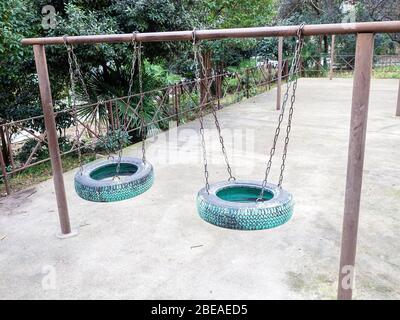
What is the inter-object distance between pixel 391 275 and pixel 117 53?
4.54m

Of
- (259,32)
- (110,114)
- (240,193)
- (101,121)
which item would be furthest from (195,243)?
(101,121)

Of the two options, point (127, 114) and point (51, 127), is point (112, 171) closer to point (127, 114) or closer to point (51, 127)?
point (51, 127)

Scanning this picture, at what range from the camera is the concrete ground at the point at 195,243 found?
245 centimetres

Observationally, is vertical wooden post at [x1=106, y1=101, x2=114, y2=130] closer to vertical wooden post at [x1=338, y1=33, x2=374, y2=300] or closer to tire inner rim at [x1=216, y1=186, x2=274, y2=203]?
tire inner rim at [x1=216, y1=186, x2=274, y2=203]

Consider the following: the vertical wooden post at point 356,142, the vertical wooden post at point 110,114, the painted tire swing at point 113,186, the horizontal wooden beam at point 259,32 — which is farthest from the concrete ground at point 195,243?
the horizontal wooden beam at point 259,32

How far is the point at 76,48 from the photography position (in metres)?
5.12

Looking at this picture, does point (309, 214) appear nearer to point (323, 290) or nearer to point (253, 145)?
point (323, 290)

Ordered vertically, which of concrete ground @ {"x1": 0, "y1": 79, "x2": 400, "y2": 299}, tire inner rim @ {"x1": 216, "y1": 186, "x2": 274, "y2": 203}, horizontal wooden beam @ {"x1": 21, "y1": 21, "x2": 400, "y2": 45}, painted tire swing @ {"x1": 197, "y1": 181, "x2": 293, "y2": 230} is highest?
horizontal wooden beam @ {"x1": 21, "y1": 21, "x2": 400, "y2": 45}

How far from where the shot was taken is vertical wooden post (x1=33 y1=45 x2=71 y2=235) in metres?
2.90

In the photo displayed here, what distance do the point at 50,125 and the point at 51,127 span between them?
0.06ft

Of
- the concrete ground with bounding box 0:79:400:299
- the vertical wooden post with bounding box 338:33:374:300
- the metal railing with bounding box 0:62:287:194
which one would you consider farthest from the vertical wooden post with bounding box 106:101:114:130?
the vertical wooden post with bounding box 338:33:374:300

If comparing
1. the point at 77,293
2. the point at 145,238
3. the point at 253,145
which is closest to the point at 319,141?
the point at 253,145

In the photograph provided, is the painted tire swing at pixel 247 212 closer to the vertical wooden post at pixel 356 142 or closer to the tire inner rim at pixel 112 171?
the vertical wooden post at pixel 356 142

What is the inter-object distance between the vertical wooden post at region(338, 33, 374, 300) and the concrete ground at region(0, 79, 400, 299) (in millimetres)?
399
